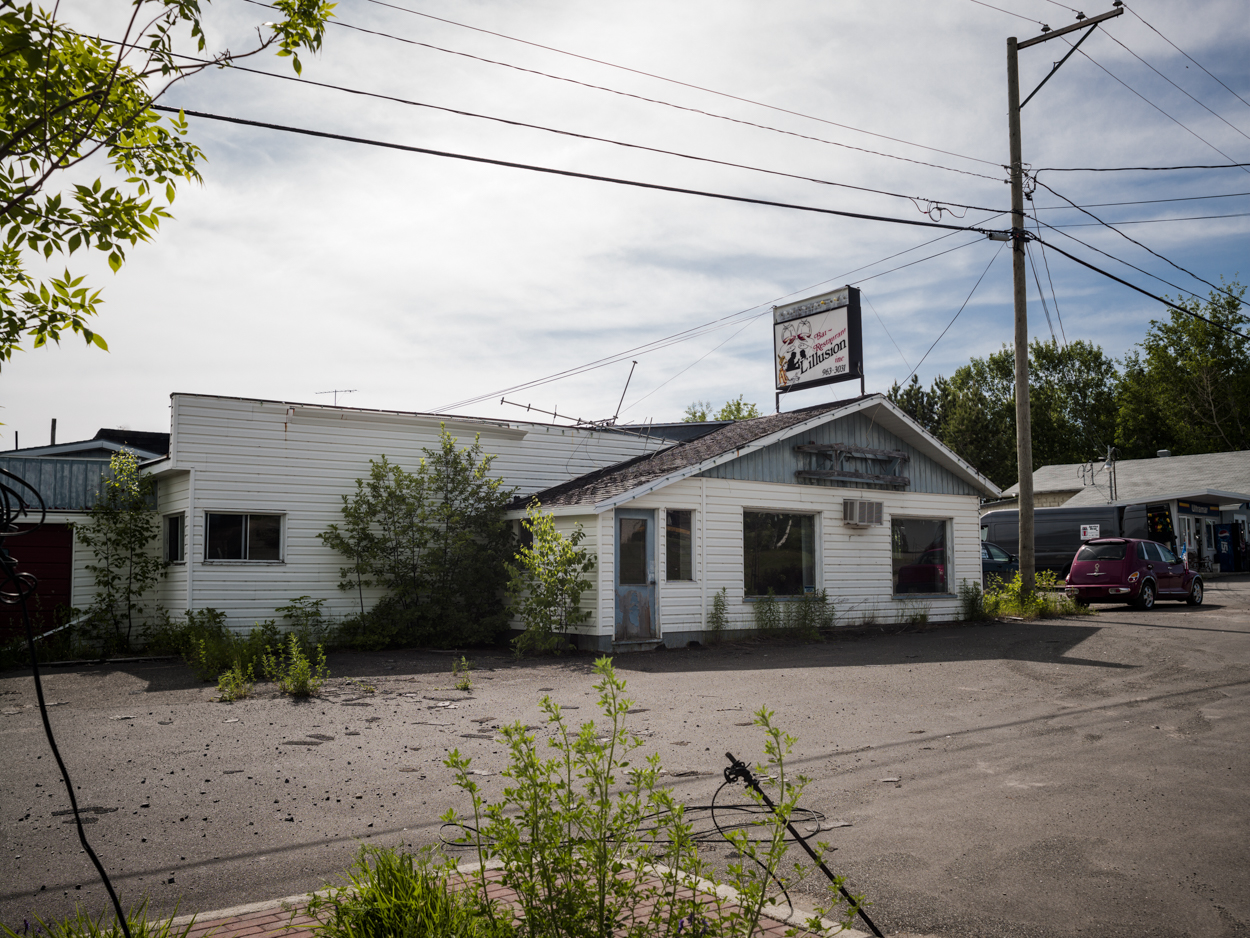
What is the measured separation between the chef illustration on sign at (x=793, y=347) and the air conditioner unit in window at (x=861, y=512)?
516cm

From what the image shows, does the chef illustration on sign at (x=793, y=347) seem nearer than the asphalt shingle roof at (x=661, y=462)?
No

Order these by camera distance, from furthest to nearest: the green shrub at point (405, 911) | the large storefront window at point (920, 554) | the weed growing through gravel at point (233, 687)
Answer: the large storefront window at point (920, 554) < the weed growing through gravel at point (233, 687) < the green shrub at point (405, 911)

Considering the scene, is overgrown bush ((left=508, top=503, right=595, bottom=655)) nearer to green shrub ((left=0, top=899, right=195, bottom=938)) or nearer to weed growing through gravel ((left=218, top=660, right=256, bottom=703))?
weed growing through gravel ((left=218, top=660, right=256, bottom=703))

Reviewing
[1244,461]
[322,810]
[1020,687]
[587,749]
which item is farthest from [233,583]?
[1244,461]

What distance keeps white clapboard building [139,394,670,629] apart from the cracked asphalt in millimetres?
2583

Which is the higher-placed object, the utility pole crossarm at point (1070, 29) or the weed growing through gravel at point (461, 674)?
the utility pole crossarm at point (1070, 29)

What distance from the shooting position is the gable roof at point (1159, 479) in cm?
3969

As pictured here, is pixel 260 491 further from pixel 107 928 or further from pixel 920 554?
pixel 920 554

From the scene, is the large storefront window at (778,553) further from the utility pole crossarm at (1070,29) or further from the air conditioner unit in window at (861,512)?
the utility pole crossarm at (1070,29)

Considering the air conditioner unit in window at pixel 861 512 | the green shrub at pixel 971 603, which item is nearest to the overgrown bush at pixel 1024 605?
the green shrub at pixel 971 603

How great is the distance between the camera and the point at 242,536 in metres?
16.5

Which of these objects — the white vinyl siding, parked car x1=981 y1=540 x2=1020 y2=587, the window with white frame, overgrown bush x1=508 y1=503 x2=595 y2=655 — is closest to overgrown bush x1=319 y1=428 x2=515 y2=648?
the window with white frame

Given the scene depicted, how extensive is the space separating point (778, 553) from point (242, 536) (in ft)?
33.8

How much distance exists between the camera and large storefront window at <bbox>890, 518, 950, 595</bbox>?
Answer: 20.6m
